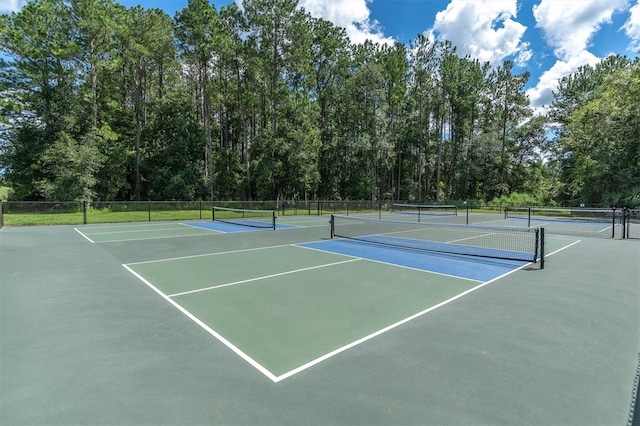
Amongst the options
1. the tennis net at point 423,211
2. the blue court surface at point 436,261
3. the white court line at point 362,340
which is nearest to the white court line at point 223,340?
the white court line at point 362,340

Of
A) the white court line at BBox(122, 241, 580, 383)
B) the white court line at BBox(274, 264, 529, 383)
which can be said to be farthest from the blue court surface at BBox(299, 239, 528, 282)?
the white court line at BBox(274, 264, 529, 383)

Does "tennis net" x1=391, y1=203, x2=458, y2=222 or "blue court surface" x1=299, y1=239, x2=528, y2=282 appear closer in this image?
"blue court surface" x1=299, y1=239, x2=528, y2=282

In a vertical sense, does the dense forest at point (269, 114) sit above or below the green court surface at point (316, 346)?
above

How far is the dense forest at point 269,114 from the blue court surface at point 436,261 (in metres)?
22.0

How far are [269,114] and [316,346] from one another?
A: 35.2m

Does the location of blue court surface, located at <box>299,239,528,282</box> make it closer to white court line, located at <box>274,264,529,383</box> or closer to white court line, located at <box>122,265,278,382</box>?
white court line, located at <box>274,264,529,383</box>

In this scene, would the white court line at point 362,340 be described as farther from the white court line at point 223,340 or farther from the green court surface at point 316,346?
the white court line at point 223,340

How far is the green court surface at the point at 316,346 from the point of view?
2.40m

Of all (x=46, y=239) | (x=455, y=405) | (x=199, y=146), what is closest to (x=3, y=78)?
(x=199, y=146)

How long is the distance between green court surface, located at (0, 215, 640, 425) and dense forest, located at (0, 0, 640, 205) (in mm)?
22818

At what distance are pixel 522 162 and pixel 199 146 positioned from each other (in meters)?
42.8

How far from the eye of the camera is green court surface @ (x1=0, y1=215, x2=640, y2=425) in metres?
2.40

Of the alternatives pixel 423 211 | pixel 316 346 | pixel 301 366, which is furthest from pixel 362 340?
pixel 423 211

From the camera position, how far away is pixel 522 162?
44531mm
